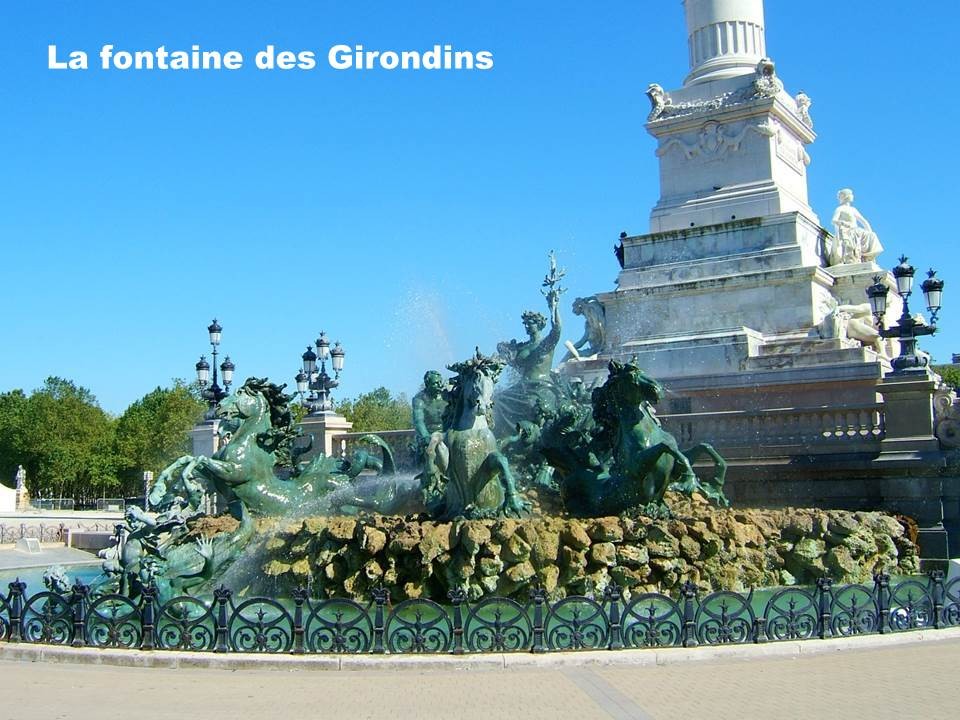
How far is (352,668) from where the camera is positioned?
8766mm

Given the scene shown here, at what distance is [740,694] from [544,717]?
160 cm

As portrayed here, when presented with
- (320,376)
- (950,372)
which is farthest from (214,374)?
(950,372)

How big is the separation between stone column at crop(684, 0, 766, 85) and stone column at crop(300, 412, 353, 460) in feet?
41.2

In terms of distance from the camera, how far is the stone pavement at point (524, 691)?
24.1 feet

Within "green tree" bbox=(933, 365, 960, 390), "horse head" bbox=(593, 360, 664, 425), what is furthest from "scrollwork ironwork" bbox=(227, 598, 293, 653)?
"green tree" bbox=(933, 365, 960, 390)

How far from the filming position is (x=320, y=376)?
26.8 meters

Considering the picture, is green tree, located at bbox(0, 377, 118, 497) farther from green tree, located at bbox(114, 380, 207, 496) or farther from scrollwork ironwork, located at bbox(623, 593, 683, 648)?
scrollwork ironwork, located at bbox(623, 593, 683, 648)

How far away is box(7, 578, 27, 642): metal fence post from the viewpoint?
384 inches

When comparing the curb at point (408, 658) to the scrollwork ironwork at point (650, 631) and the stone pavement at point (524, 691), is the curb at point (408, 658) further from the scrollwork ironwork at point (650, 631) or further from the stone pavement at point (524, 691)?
the scrollwork ironwork at point (650, 631)

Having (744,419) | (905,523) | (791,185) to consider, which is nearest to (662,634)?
(905,523)

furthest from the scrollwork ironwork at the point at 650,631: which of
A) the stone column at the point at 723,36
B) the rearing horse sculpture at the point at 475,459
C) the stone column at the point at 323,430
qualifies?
the stone column at the point at 723,36

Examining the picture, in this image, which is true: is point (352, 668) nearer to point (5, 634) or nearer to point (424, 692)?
point (424, 692)

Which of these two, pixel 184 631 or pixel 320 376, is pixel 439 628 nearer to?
pixel 184 631

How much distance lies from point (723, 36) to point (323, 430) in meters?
14.4
